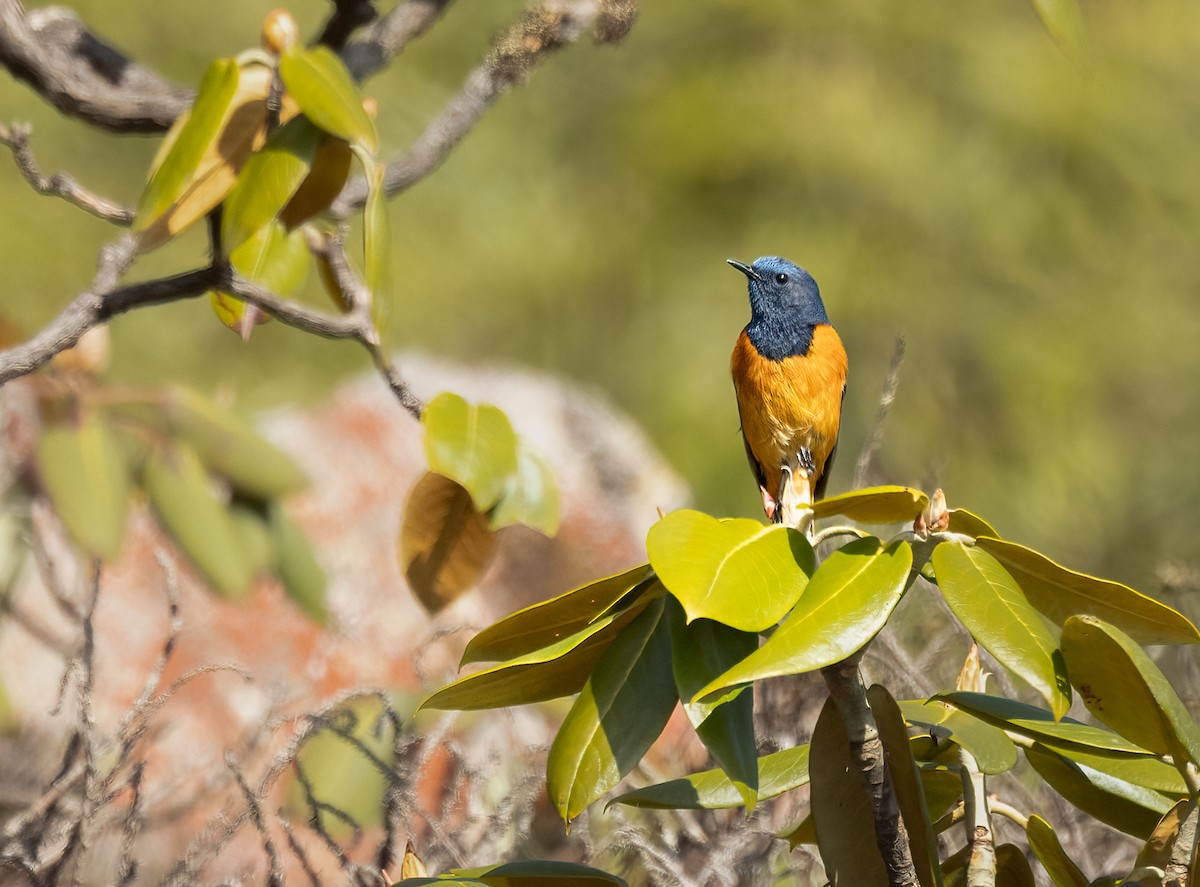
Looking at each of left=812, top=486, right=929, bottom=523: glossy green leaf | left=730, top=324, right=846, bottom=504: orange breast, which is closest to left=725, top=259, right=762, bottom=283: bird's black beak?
left=730, top=324, right=846, bottom=504: orange breast

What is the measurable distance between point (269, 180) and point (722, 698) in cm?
65

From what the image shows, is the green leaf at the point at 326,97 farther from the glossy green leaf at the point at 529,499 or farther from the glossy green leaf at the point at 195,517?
the glossy green leaf at the point at 195,517

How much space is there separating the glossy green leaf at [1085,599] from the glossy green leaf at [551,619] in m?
0.22

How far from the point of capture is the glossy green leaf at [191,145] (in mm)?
1124

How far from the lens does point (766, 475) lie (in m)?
2.61

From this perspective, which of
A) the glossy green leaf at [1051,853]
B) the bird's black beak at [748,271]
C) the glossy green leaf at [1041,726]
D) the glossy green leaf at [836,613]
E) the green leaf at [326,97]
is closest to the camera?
the glossy green leaf at [836,613]

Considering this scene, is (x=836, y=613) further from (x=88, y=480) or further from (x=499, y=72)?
(x=499, y=72)

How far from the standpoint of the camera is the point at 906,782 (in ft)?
2.74

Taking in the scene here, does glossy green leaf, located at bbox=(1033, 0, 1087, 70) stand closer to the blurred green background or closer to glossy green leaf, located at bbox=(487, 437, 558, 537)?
glossy green leaf, located at bbox=(487, 437, 558, 537)

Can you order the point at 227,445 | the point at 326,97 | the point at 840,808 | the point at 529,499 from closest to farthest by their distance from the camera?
the point at 840,808, the point at 326,97, the point at 529,499, the point at 227,445

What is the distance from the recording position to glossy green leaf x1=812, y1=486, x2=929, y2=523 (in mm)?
804

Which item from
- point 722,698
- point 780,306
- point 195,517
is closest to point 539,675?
point 722,698

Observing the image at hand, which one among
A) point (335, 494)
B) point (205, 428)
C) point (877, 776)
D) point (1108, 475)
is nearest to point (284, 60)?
point (205, 428)

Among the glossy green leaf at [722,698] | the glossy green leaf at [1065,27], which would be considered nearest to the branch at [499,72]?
the glossy green leaf at [1065,27]
